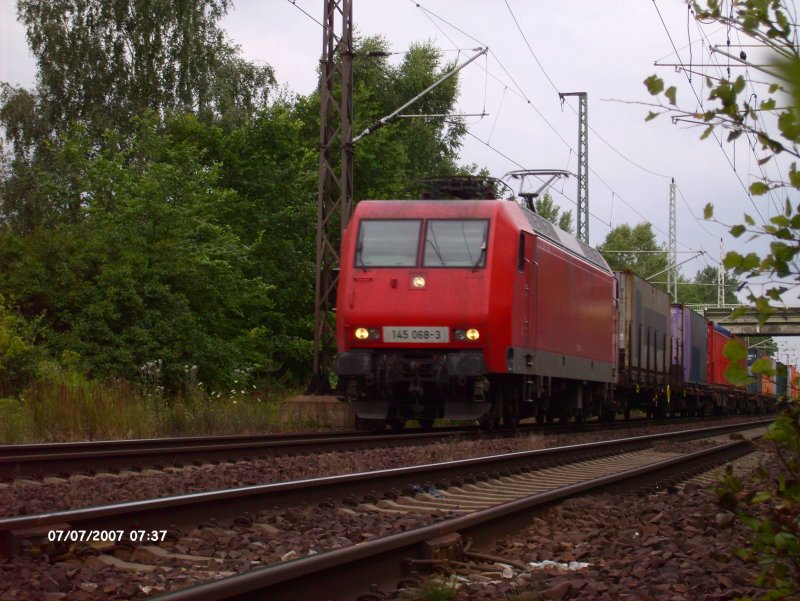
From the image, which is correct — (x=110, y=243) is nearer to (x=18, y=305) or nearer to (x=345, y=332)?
(x=18, y=305)

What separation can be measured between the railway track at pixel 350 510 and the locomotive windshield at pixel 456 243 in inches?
152

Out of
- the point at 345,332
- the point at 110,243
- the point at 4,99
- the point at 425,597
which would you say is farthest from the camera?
the point at 4,99

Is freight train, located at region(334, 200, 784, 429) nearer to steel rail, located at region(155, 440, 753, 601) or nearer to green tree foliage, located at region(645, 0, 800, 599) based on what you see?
steel rail, located at region(155, 440, 753, 601)

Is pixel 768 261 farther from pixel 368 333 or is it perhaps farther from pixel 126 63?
pixel 126 63

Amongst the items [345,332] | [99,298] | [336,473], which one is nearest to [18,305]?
[99,298]

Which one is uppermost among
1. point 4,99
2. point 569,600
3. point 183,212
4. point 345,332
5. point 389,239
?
point 4,99

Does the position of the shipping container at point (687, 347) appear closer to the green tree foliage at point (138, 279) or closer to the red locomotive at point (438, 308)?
the green tree foliage at point (138, 279)

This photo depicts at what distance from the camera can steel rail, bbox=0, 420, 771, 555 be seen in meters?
5.11

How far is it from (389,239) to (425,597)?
419 inches

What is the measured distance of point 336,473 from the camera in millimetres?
9211

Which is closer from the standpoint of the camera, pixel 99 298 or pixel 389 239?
pixel 389 239

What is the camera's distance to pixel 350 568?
471 cm

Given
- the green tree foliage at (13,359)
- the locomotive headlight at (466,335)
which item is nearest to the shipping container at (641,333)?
the locomotive headlight at (466,335)

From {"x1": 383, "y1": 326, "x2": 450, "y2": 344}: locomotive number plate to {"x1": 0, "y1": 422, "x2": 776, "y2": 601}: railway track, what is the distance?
328cm
